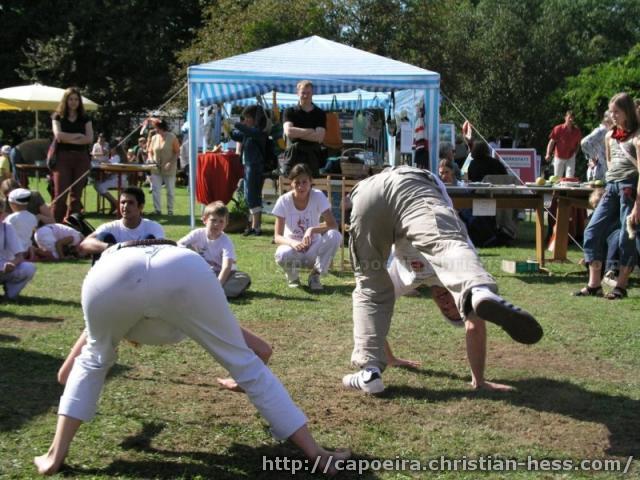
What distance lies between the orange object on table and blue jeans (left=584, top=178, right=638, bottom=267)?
296 inches

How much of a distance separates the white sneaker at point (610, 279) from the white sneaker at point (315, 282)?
326 cm

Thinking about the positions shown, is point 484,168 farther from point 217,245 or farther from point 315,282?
point 217,245

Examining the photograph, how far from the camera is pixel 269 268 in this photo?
10172 mm

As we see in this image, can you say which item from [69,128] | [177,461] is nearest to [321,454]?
[177,461]

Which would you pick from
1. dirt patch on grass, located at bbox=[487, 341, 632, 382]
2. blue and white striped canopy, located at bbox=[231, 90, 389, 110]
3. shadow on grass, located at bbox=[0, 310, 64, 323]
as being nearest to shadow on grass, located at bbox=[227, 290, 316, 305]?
shadow on grass, located at bbox=[0, 310, 64, 323]

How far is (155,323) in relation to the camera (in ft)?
12.4

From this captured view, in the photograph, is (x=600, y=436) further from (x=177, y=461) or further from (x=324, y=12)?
(x=324, y=12)

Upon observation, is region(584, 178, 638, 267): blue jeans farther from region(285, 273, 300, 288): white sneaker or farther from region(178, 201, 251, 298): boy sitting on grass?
region(178, 201, 251, 298): boy sitting on grass

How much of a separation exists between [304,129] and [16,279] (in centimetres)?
420

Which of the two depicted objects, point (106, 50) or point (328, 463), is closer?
point (328, 463)

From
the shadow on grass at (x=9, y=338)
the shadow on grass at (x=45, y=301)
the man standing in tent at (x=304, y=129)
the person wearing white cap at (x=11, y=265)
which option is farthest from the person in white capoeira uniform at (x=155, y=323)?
the man standing in tent at (x=304, y=129)

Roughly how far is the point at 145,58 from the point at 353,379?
3562 cm

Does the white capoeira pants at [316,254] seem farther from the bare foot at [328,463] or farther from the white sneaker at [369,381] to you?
the bare foot at [328,463]

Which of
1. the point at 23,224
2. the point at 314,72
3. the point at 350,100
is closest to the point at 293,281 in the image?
the point at 23,224
